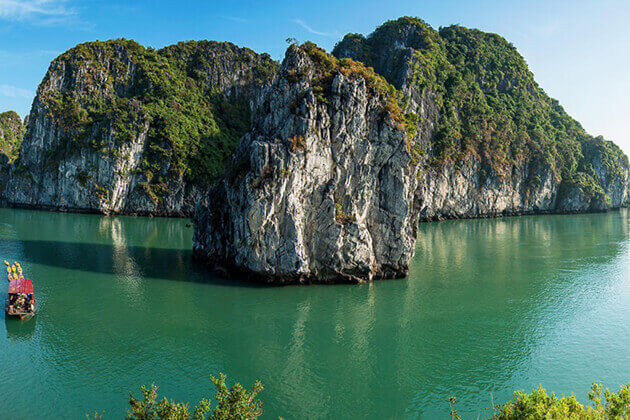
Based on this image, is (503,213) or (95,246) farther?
(503,213)

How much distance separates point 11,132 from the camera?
133 meters

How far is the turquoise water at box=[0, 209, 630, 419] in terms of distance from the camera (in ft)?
59.5

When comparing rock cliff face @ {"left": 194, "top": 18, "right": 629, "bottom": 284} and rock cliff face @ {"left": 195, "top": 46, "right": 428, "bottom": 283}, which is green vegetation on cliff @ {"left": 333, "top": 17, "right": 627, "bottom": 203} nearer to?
Answer: rock cliff face @ {"left": 194, "top": 18, "right": 629, "bottom": 284}

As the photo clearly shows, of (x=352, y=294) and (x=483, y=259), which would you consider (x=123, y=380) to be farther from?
(x=483, y=259)

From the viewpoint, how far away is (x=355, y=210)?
3431cm

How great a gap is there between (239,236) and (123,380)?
1562 centimetres

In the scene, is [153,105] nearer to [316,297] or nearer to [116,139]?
[116,139]

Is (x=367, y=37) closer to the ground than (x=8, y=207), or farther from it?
farther from it

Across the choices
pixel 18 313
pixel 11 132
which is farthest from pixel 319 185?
pixel 11 132

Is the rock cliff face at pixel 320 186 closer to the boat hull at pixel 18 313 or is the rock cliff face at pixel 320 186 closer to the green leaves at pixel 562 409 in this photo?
the boat hull at pixel 18 313

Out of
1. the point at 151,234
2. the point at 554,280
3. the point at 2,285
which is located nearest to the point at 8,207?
the point at 151,234

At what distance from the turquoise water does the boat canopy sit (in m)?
1.93

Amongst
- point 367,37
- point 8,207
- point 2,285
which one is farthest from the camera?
point 367,37

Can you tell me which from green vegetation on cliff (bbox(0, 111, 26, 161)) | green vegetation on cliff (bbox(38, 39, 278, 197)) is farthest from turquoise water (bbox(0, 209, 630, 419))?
green vegetation on cliff (bbox(0, 111, 26, 161))
